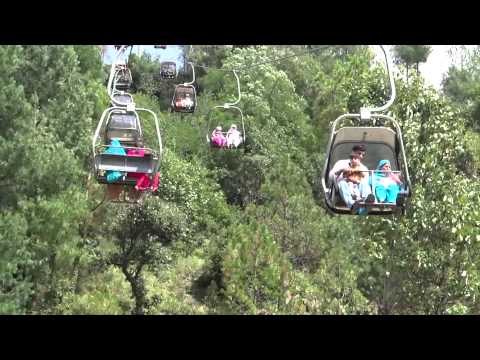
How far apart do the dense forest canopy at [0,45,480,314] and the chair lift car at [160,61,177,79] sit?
2432 millimetres

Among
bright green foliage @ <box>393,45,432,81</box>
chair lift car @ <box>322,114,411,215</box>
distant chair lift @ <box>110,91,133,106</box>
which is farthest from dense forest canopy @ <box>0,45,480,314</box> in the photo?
bright green foliage @ <box>393,45,432,81</box>

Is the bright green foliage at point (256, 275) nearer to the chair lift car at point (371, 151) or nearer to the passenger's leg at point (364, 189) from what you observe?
the chair lift car at point (371, 151)

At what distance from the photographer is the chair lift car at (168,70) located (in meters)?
23.7

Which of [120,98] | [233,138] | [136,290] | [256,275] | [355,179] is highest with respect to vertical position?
[120,98]

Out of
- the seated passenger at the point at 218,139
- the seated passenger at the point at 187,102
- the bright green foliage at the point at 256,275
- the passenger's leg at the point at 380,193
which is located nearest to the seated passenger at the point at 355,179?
the passenger's leg at the point at 380,193

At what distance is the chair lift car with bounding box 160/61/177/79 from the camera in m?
23.7

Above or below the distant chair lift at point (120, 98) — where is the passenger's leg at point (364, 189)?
below

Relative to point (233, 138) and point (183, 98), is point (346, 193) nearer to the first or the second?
A: point (233, 138)

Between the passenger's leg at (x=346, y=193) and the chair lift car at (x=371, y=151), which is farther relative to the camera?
the passenger's leg at (x=346, y=193)

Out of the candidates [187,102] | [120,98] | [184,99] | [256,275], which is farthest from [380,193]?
[120,98]

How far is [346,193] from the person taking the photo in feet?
23.7

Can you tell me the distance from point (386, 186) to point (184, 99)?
11.8 meters

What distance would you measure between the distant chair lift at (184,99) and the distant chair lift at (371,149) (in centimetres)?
974

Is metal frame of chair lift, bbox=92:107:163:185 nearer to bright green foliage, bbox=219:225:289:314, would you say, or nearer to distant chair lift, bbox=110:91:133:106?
distant chair lift, bbox=110:91:133:106
